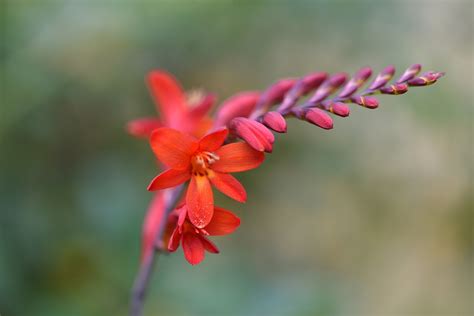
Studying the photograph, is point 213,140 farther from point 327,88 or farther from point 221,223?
point 327,88

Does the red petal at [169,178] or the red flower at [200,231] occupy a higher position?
the red petal at [169,178]

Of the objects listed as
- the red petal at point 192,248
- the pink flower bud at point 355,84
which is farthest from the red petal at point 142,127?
the pink flower bud at point 355,84

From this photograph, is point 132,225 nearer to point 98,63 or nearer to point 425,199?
point 98,63

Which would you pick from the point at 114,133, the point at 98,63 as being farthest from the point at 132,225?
the point at 98,63

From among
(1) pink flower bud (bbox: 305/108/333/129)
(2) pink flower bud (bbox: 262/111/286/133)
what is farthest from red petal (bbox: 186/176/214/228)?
(1) pink flower bud (bbox: 305/108/333/129)

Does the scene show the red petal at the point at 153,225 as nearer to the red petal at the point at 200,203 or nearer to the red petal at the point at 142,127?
the red petal at the point at 142,127

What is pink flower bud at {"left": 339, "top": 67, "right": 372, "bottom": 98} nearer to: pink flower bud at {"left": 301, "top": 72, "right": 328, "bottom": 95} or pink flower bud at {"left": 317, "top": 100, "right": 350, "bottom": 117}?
pink flower bud at {"left": 317, "top": 100, "right": 350, "bottom": 117}

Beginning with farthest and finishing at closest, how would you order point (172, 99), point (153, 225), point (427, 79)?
point (172, 99)
point (153, 225)
point (427, 79)

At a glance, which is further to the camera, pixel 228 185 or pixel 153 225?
pixel 153 225

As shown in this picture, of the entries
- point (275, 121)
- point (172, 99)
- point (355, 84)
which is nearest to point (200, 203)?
point (275, 121)
